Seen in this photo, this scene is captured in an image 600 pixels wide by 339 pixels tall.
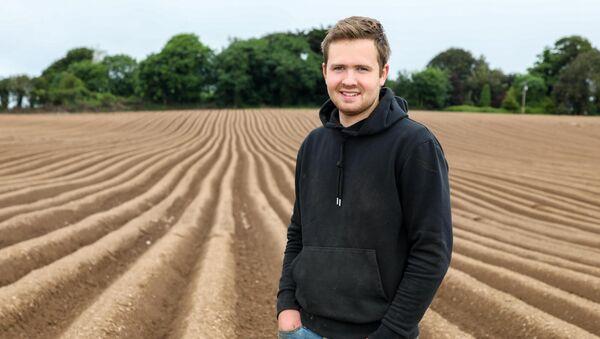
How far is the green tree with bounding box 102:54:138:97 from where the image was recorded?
225ft

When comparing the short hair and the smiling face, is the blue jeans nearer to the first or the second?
the smiling face

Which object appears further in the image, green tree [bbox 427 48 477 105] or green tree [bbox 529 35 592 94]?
green tree [bbox 427 48 477 105]

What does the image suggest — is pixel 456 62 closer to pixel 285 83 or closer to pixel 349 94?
pixel 285 83

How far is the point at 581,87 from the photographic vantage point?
44.7 m

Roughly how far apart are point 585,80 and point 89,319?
50.3m

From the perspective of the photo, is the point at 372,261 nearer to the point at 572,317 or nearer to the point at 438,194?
the point at 438,194

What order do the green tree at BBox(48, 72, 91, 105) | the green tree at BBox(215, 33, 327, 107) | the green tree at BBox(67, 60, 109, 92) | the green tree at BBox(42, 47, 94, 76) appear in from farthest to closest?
the green tree at BBox(42, 47, 94, 76)
the green tree at BBox(67, 60, 109, 92)
the green tree at BBox(215, 33, 327, 107)
the green tree at BBox(48, 72, 91, 105)

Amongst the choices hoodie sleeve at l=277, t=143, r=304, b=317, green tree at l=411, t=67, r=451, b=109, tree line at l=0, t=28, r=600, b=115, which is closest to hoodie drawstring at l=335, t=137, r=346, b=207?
hoodie sleeve at l=277, t=143, r=304, b=317

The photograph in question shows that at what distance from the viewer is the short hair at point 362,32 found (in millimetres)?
1550

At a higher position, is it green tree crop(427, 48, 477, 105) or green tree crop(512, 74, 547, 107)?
green tree crop(427, 48, 477, 105)

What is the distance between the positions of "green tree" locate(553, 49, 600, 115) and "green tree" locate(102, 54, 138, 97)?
168 feet

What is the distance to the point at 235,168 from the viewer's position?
44.8ft

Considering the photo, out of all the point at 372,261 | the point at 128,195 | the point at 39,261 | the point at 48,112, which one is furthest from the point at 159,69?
the point at 372,261

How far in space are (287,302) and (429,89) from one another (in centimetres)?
5521
